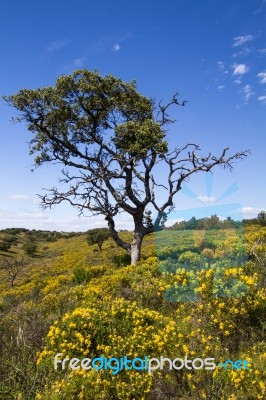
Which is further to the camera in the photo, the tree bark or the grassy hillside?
the tree bark

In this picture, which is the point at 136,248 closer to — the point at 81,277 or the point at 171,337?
the point at 81,277

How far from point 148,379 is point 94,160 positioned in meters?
17.4

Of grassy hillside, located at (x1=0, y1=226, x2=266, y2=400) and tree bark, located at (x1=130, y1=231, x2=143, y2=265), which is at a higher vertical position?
tree bark, located at (x1=130, y1=231, x2=143, y2=265)

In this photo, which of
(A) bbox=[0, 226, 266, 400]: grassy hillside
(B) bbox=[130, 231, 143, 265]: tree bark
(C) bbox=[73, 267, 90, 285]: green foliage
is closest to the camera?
(A) bbox=[0, 226, 266, 400]: grassy hillside

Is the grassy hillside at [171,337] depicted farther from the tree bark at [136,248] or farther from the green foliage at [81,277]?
the tree bark at [136,248]

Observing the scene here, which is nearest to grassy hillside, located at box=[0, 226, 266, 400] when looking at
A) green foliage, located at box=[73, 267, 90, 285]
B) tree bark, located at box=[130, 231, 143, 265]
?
green foliage, located at box=[73, 267, 90, 285]

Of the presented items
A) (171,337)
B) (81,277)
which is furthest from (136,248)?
(171,337)

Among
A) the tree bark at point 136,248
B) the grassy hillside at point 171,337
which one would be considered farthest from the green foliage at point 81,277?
the grassy hillside at point 171,337

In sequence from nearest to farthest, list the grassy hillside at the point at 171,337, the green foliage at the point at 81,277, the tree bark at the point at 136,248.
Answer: the grassy hillside at the point at 171,337 < the green foliage at the point at 81,277 < the tree bark at the point at 136,248

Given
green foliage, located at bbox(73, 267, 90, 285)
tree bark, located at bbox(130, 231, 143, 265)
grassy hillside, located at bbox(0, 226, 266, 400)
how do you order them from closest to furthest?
grassy hillside, located at bbox(0, 226, 266, 400) → green foliage, located at bbox(73, 267, 90, 285) → tree bark, located at bbox(130, 231, 143, 265)

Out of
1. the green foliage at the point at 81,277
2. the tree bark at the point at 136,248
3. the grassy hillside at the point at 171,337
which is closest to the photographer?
the grassy hillside at the point at 171,337

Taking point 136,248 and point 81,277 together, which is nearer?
point 81,277

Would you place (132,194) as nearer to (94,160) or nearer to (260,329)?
(94,160)

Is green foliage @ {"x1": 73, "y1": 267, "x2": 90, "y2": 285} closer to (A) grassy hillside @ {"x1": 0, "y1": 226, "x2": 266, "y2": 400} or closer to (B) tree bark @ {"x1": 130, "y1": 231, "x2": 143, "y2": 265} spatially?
(B) tree bark @ {"x1": 130, "y1": 231, "x2": 143, "y2": 265}
